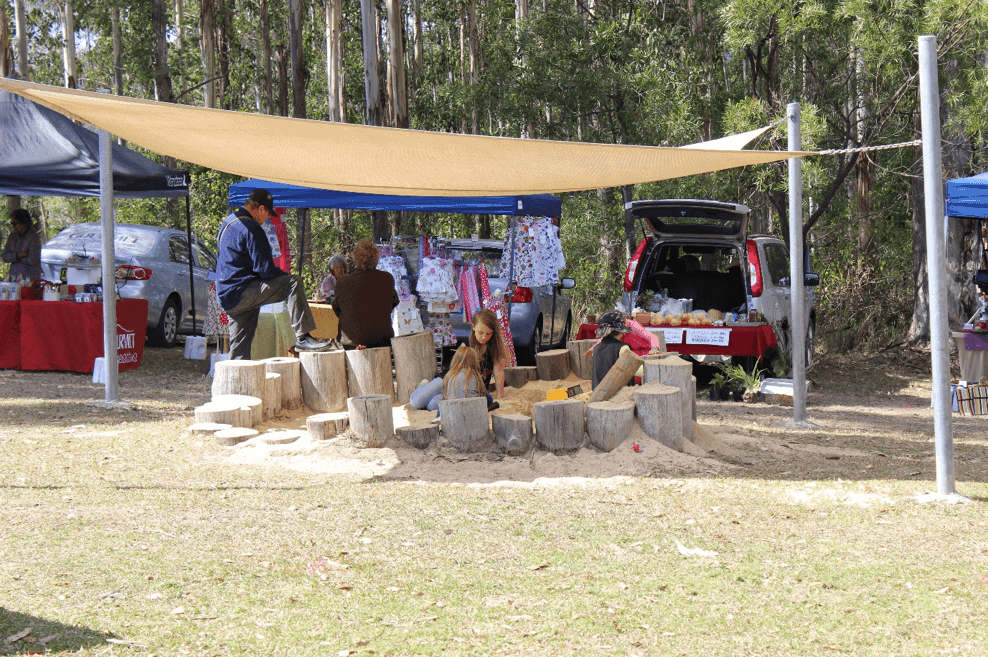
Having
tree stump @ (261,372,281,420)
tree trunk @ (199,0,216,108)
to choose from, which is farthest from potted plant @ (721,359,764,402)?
tree trunk @ (199,0,216,108)

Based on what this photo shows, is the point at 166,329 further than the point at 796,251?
Yes

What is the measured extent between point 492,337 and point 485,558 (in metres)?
2.81

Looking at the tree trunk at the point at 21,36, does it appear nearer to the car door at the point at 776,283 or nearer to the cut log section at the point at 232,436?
the car door at the point at 776,283

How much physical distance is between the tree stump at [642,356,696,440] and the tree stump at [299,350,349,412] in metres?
2.29

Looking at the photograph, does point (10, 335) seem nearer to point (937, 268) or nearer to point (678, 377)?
point (678, 377)

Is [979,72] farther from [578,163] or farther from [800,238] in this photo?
[578,163]

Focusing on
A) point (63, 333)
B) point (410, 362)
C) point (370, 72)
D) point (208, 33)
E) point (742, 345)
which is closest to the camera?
point (410, 362)

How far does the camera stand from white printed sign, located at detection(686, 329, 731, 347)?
28.3ft

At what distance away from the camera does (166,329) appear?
12.4m

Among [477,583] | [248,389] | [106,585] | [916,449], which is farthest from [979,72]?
[106,585]

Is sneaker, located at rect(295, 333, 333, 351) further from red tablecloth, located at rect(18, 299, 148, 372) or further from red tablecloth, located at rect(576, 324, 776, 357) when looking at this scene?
red tablecloth, located at rect(18, 299, 148, 372)

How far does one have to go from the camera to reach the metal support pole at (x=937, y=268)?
482 centimetres

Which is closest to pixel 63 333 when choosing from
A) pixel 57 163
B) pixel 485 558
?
pixel 57 163

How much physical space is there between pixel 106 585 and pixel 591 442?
302cm
